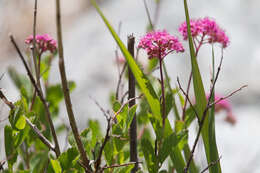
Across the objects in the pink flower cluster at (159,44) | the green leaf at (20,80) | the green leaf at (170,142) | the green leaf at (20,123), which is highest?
the green leaf at (20,80)

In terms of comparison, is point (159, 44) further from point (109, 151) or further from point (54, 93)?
point (54, 93)

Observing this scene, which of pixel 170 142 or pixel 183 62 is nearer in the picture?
pixel 170 142

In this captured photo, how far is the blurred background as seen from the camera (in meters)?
2.68

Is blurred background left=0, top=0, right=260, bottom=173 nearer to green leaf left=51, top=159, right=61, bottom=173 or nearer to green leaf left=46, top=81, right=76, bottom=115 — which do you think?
green leaf left=46, top=81, right=76, bottom=115

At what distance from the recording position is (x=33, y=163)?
0.59m

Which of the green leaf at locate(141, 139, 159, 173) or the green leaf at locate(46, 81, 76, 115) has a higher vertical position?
the green leaf at locate(46, 81, 76, 115)

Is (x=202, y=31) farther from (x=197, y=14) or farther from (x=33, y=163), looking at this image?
(x=197, y=14)

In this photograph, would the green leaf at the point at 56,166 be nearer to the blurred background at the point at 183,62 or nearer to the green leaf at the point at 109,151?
the green leaf at the point at 109,151

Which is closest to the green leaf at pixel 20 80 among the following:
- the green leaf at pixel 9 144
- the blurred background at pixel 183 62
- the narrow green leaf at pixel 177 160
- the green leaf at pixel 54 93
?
the green leaf at pixel 54 93

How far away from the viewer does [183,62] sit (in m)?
3.23

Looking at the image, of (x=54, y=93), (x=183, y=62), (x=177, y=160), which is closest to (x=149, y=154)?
(x=177, y=160)

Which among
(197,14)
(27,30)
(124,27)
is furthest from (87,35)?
(27,30)

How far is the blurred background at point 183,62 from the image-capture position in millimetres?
2682

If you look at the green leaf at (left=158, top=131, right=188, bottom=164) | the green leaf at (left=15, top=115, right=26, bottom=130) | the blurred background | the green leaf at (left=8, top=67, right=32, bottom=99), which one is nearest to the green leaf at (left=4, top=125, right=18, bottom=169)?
the green leaf at (left=15, top=115, right=26, bottom=130)
